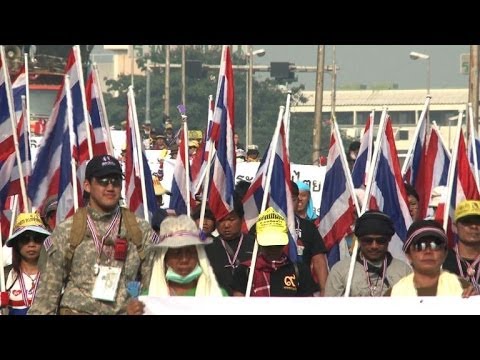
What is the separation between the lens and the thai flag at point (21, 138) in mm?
13873

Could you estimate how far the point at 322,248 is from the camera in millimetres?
12523

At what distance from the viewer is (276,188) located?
1322 cm

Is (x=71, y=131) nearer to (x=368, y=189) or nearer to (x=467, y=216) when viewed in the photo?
(x=368, y=189)

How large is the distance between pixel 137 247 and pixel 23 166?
220 inches

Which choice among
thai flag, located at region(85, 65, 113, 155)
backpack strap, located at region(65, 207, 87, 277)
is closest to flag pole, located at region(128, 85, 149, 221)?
thai flag, located at region(85, 65, 113, 155)

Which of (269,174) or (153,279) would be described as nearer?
(153,279)

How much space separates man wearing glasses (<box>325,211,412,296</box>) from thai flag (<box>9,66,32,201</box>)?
13.0 ft

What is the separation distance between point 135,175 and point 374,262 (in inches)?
165

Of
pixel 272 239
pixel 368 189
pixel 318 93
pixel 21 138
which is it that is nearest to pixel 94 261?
pixel 272 239
